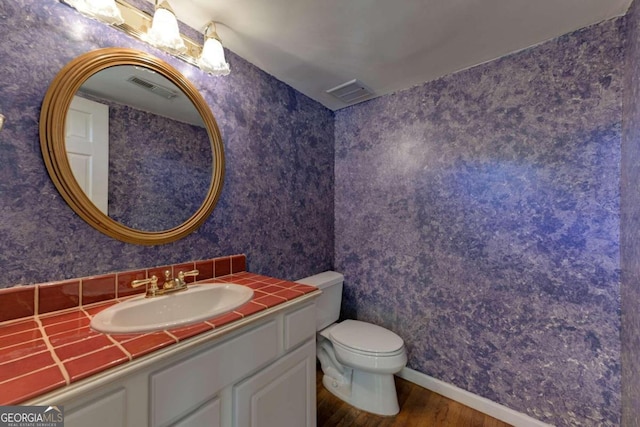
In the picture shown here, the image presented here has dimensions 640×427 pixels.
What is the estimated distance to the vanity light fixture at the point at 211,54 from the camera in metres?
1.18

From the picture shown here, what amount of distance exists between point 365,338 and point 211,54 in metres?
1.79

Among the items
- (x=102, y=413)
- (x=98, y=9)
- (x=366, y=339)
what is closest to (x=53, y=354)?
(x=102, y=413)

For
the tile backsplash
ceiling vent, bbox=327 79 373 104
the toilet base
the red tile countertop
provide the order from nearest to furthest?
the red tile countertop < the tile backsplash < the toilet base < ceiling vent, bbox=327 79 373 104

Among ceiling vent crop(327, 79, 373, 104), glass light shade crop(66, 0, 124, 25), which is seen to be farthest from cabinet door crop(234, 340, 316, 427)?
ceiling vent crop(327, 79, 373, 104)

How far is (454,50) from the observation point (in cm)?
142

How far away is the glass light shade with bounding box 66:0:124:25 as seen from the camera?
875 millimetres

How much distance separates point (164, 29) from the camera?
102cm

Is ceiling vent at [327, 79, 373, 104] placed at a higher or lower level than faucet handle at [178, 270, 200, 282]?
higher

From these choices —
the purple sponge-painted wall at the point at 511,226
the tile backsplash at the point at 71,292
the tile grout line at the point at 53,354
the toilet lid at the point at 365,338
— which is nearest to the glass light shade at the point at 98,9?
the tile backsplash at the point at 71,292

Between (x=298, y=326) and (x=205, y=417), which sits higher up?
(x=298, y=326)

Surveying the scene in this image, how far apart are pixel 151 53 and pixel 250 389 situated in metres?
1.48

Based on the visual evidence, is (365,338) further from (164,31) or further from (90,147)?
(164,31)

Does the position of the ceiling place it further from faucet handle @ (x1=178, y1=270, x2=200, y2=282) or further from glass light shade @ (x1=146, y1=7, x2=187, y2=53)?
faucet handle @ (x1=178, y1=270, x2=200, y2=282)

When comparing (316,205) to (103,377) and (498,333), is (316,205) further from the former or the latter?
(103,377)
